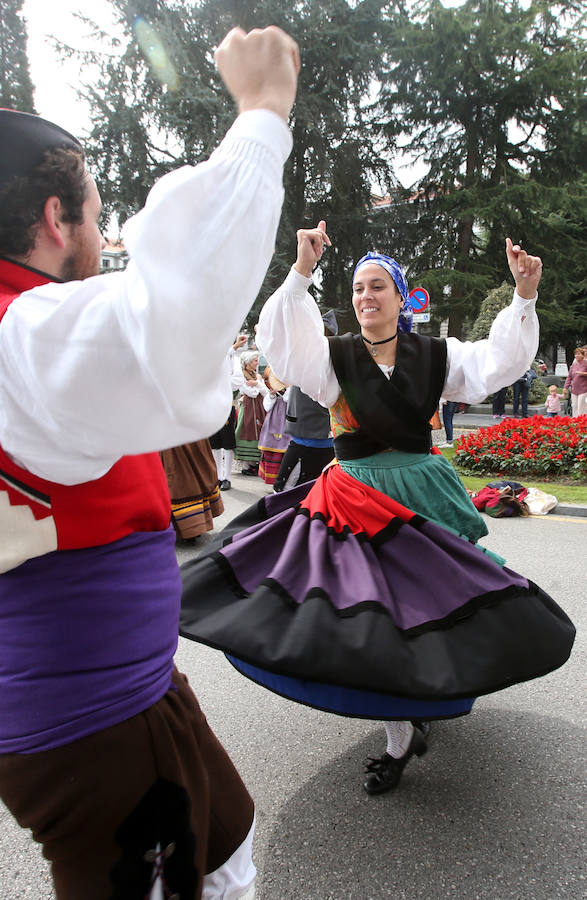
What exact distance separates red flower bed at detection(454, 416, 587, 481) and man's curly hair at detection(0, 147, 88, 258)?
8.12 metres

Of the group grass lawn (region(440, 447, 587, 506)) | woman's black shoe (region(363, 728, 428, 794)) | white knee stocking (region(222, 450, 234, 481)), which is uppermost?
white knee stocking (region(222, 450, 234, 481))

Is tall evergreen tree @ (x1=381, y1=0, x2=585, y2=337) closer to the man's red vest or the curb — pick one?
the curb

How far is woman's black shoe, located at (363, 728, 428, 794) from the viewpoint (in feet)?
7.22

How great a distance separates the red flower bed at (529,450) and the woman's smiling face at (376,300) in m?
6.25

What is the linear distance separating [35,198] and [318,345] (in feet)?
5.46

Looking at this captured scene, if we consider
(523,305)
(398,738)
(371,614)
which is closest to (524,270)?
(523,305)

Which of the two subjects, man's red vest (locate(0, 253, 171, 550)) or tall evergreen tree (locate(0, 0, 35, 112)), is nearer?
man's red vest (locate(0, 253, 171, 550))

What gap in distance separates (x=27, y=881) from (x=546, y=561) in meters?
4.23

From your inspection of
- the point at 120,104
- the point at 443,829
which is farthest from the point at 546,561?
the point at 120,104

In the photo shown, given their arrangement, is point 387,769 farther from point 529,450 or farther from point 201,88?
point 201,88

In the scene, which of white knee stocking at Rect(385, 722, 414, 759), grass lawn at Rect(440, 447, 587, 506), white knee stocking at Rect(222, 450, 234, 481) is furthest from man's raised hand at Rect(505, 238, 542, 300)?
white knee stocking at Rect(222, 450, 234, 481)

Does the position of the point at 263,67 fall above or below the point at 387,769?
above

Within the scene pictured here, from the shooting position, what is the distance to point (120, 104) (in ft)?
61.4

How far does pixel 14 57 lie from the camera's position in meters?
23.3
